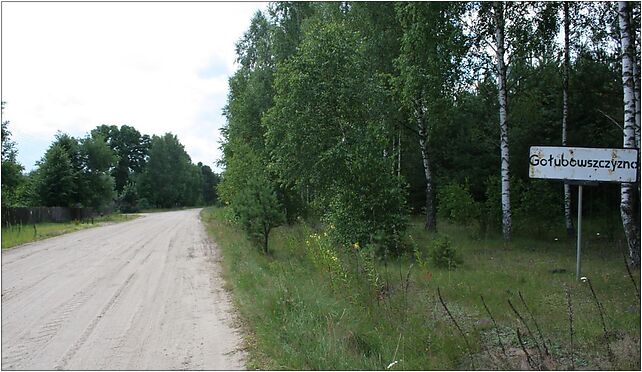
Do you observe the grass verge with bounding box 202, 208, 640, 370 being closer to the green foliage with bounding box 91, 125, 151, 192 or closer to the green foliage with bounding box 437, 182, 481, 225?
the green foliage with bounding box 437, 182, 481, 225

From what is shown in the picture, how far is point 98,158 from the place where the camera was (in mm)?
51594

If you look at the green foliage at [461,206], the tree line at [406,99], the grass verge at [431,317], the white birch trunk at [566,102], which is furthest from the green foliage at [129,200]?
the grass verge at [431,317]

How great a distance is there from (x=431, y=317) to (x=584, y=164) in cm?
453

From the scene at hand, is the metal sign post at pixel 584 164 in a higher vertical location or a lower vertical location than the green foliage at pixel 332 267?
higher

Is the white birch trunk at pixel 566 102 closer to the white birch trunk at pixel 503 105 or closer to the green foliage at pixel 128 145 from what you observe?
the white birch trunk at pixel 503 105

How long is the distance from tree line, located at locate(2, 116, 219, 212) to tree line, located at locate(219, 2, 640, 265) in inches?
916

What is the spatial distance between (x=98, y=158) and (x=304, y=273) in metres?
47.2

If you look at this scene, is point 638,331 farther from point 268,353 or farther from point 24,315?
point 24,315

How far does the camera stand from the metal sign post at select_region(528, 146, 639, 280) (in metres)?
8.71

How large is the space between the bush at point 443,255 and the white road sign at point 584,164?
3.14 m

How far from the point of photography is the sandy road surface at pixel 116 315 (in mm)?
6148

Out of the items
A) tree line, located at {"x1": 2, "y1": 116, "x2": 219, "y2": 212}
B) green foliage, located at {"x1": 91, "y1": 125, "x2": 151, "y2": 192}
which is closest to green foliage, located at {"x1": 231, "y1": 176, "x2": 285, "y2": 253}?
tree line, located at {"x1": 2, "y1": 116, "x2": 219, "y2": 212}

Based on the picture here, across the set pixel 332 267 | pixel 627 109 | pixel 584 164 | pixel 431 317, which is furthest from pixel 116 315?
pixel 627 109

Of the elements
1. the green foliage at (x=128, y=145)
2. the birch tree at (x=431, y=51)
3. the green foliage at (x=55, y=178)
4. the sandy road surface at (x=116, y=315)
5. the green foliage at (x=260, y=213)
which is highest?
the green foliage at (x=128, y=145)
